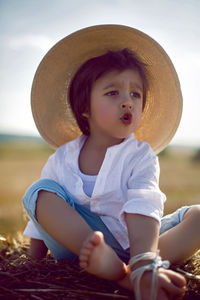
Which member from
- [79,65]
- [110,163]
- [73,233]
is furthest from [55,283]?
[79,65]

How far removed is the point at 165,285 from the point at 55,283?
1.91ft

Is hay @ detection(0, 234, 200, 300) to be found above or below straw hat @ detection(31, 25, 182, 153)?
below

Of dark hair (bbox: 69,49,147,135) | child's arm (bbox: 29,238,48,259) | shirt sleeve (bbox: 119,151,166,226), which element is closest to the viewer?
shirt sleeve (bbox: 119,151,166,226)

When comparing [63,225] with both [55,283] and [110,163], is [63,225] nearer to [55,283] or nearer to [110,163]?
[55,283]

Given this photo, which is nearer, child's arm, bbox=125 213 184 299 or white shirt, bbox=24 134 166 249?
child's arm, bbox=125 213 184 299

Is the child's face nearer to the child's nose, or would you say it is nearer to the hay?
the child's nose

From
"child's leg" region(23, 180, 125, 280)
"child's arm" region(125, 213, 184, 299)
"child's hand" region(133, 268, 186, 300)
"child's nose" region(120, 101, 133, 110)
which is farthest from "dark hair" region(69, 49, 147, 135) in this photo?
"child's hand" region(133, 268, 186, 300)

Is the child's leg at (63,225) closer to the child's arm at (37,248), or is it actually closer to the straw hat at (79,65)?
the child's arm at (37,248)

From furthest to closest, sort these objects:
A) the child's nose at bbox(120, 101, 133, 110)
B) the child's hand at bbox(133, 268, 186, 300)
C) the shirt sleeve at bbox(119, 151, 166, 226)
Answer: the child's nose at bbox(120, 101, 133, 110) < the shirt sleeve at bbox(119, 151, 166, 226) < the child's hand at bbox(133, 268, 186, 300)

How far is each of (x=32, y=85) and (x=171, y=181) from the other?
26.8 feet

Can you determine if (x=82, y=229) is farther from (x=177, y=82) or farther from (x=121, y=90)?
(x=177, y=82)

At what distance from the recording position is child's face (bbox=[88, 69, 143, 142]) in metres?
2.23

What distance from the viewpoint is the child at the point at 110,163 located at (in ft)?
5.41

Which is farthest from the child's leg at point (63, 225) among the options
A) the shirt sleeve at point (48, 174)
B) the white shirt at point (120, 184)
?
the shirt sleeve at point (48, 174)
